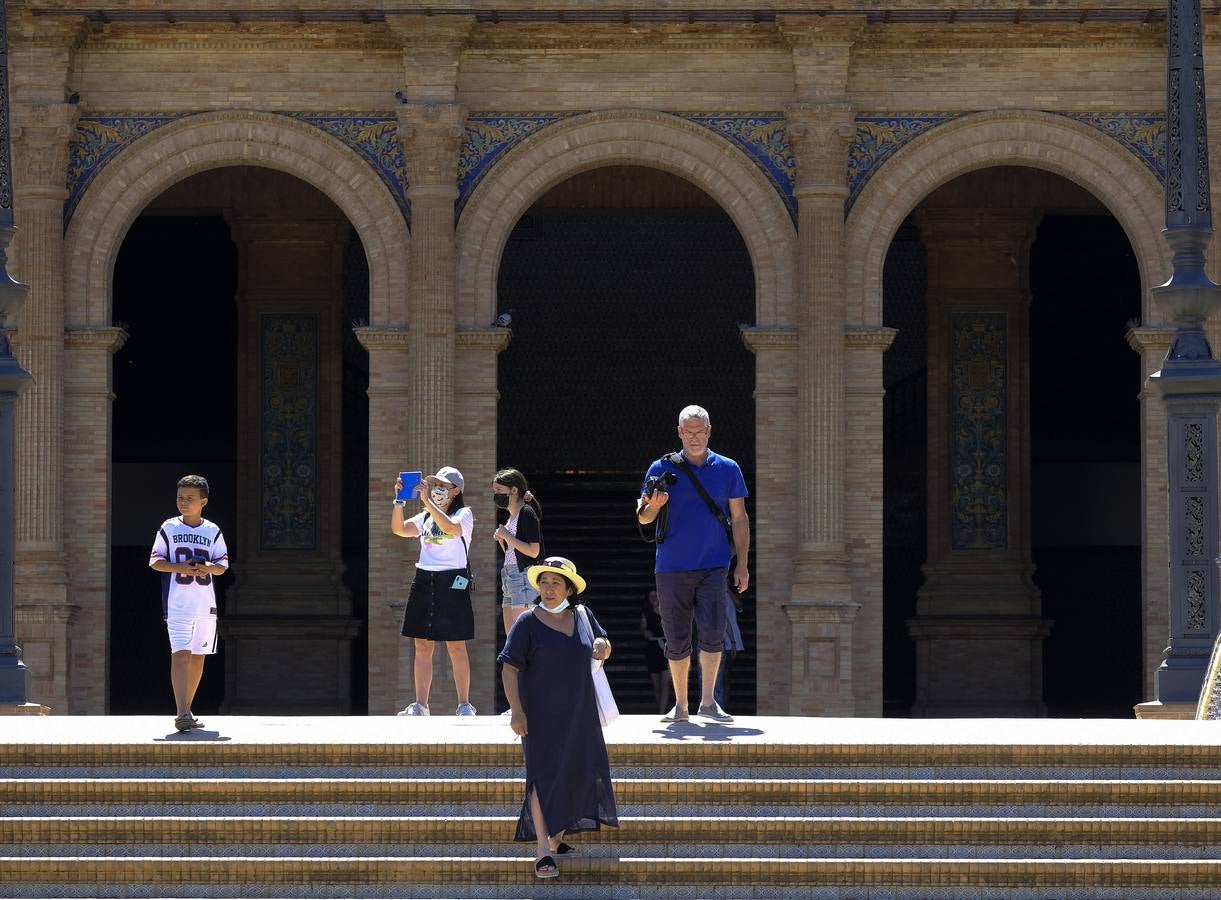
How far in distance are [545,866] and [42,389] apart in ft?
43.3

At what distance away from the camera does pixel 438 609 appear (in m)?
16.1

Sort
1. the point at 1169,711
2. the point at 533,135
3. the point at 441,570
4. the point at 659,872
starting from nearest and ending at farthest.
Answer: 1. the point at 659,872
2. the point at 441,570
3. the point at 1169,711
4. the point at 533,135

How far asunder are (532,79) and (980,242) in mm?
6861

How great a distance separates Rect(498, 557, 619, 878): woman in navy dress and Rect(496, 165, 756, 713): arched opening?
64.2 ft

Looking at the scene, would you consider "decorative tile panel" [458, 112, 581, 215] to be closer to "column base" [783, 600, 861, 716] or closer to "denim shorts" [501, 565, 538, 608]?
"column base" [783, 600, 861, 716]

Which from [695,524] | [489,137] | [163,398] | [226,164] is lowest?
[695,524]

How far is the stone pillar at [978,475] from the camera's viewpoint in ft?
93.2

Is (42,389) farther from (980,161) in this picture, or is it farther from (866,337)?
(980,161)

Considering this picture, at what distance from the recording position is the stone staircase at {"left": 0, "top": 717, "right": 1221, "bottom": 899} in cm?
1207

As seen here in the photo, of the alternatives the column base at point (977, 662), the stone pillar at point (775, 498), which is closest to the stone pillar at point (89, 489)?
the stone pillar at point (775, 498)

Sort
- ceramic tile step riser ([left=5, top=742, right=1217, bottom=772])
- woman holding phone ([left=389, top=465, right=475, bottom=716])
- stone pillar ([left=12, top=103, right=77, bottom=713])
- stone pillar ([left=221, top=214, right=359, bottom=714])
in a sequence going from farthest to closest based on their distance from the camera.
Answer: stone pillar ([left=221, top=214, right=359, bottom=714]) < stone pillar ([left=12, top=103, right=77, bottom=713]) < woman holding phone ([left=389, top=465, right=475, bottom=716]) < ceramic tile step riser ([left=5, top=742, right=1217, bottom=772])

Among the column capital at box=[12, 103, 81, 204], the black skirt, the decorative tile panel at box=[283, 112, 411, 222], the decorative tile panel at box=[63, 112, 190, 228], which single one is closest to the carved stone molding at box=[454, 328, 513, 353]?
the decorative tile panel at box=[283, 112, 411, 222]

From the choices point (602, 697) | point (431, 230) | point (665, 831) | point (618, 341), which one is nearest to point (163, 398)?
point (618, 341)

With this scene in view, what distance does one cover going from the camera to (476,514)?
2377cm
